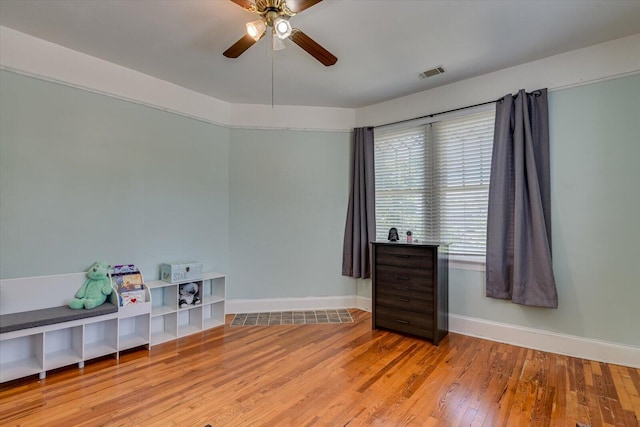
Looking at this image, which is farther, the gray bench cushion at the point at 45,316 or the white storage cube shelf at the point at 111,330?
the white storage cube shelf at the point at 111,330

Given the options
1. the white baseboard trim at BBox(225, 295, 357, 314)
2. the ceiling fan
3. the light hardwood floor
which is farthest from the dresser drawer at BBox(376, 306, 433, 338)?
Answer: the ceiling fan

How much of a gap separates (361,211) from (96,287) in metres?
2.86

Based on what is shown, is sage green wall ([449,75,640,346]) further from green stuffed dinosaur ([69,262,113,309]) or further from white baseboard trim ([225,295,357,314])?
green stuffed dinosaur ([69,262,113,309])

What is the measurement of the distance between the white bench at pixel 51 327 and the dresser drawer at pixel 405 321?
2.31m

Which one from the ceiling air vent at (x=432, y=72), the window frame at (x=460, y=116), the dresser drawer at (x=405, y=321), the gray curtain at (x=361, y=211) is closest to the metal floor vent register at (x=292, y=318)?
the dresser drawer at (x=405, y=321)

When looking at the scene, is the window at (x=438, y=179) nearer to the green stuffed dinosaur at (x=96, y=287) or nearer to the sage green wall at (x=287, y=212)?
the sage green wall at (x=287, y=212)

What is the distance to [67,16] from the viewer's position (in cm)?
223

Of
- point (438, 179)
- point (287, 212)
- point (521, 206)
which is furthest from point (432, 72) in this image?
point (287, 212)

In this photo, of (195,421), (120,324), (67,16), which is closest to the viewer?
(195,421)

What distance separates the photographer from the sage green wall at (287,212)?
152 inches

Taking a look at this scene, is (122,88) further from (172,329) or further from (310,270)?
(310,270)

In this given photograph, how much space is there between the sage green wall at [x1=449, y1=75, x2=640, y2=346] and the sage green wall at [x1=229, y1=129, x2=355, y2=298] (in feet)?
7.32

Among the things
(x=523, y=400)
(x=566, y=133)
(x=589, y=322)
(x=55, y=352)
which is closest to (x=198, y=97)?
(x=55, y=352)

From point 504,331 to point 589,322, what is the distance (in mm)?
655
